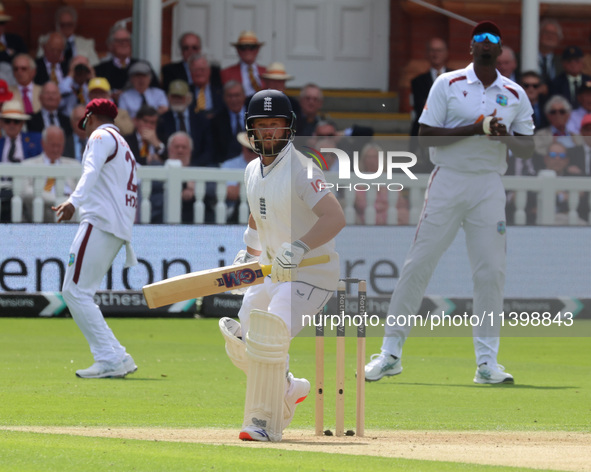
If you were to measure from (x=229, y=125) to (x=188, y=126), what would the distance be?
0.52 metres

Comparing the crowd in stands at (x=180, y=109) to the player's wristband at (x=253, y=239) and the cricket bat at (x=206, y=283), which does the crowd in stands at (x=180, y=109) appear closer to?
the player's wristband at (x=253, y=239)

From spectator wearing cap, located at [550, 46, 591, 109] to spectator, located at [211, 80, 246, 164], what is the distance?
4.46 metres

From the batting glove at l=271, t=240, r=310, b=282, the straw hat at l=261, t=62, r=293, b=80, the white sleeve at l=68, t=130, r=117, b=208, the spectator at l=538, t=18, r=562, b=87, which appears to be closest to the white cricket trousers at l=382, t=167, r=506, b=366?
the white sleeve at l=68, t=130, r=117, b=208

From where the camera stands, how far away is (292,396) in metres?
6.60

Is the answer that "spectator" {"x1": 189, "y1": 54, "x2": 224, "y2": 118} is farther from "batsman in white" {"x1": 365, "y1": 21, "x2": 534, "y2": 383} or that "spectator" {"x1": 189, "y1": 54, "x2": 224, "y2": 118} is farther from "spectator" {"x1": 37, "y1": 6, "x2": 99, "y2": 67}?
"batsman in white" {"x1": 365, "y1": 21, "x2": 534, "y2": 383}

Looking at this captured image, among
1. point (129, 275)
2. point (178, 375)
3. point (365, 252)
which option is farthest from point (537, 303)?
point (178, 375)

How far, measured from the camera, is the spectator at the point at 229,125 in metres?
15.2

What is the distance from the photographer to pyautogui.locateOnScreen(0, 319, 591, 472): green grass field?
5.46 m

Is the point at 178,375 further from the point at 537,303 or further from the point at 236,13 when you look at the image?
the point at 236,13

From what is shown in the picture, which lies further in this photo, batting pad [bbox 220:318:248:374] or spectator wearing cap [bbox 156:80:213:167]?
spectator wearing cap [bbox 156:80:213:167]

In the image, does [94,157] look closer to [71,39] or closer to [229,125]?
[229,125]

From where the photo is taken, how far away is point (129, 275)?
1382 cm

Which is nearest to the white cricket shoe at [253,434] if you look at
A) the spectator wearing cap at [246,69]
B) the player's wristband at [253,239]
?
the player's wristband at [253,239]

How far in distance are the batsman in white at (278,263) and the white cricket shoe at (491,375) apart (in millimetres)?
2637
